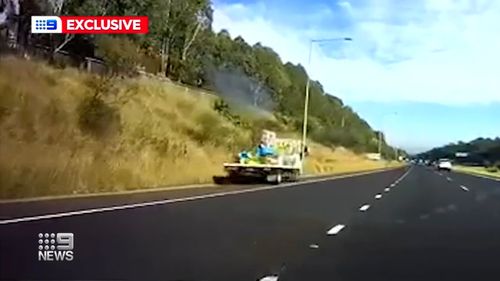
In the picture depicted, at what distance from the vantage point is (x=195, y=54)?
78938 millimetres

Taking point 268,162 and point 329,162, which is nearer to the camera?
point 268,162

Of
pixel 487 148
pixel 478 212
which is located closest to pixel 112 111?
pixel 478 212

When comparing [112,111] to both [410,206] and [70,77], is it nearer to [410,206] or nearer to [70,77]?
[70,77]

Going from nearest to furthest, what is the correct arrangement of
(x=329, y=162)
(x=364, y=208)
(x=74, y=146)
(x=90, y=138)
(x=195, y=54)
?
(x=364, y=208) < (x=74, y=146) < (x=90, y=138) < (x=195, y=54) < (x=329, y=162)

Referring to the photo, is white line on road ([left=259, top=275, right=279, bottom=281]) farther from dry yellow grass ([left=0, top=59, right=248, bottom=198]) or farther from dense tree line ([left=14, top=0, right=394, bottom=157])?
dense tree line ([left=14, top=0, right=394, bottom=157])

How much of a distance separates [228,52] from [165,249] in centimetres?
7957

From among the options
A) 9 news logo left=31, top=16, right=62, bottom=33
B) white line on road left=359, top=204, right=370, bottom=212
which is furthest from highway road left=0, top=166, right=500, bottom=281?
9 news logo left=31, top=16, right=62, bottom=33

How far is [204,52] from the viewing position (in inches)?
3127

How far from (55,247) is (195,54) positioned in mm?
68897

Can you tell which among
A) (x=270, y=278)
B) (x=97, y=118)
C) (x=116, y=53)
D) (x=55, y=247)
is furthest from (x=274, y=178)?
(x=270, y=278)

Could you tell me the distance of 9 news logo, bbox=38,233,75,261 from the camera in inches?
395

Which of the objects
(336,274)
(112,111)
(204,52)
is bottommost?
(336,274)

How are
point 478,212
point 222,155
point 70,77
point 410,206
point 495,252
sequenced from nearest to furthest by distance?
point 495,252 < point 478,212 < point 410,206 < point 70,77 < point 222,155

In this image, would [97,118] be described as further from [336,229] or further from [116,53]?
[336,229]
